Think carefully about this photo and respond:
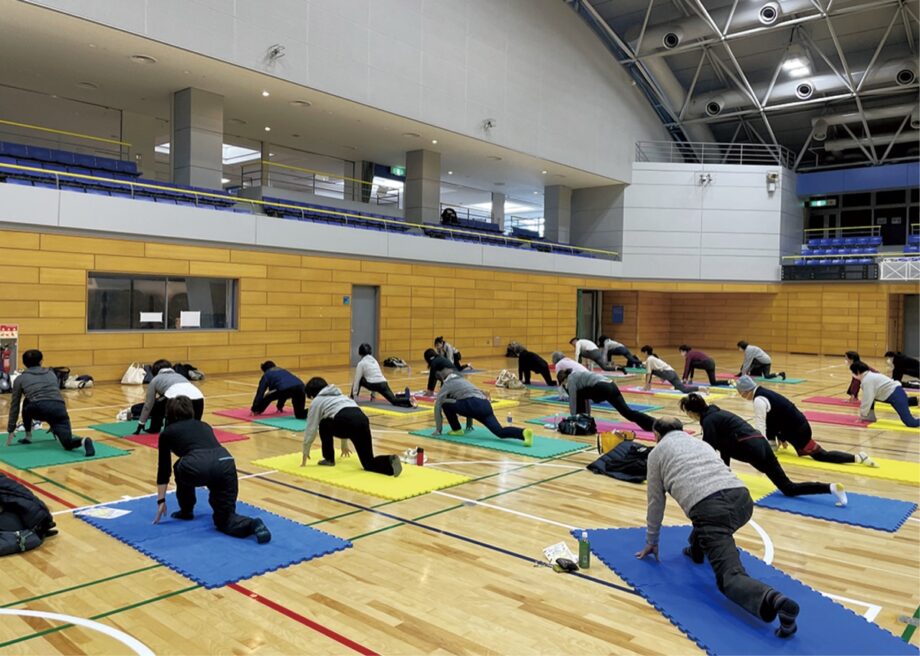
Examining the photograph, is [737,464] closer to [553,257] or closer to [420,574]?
[420,574]

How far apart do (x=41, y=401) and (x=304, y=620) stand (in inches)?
227

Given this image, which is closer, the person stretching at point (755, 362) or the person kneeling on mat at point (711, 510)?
the person kneeling on mat at point (711, 510)

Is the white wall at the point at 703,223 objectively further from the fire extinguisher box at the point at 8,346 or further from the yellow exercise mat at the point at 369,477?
the yellow exercise mat at the point at 369,477

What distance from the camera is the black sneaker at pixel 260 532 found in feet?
17.3

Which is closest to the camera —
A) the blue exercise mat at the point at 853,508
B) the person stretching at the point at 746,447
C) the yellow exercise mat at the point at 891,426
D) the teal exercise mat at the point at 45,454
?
the blue exercise mat at the point at 853,508

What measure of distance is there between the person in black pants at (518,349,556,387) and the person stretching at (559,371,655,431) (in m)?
4.54

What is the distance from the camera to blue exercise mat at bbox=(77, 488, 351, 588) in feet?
15.6

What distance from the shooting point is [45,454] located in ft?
26.7

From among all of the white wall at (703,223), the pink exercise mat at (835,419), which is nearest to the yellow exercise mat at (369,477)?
the pink exercise mat at (835,419)

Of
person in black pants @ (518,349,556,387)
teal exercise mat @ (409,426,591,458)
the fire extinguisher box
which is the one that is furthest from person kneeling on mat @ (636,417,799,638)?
the fire extinguisher box

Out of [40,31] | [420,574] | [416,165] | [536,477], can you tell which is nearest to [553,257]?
[416,165]

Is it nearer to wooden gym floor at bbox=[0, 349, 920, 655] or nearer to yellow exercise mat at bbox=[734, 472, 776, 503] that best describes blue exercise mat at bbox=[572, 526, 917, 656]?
wooden gym floor at bbox=[0, 349, 920, 655]

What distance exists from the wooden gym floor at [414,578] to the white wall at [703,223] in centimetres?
2360

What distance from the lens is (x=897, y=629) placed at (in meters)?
4.12
